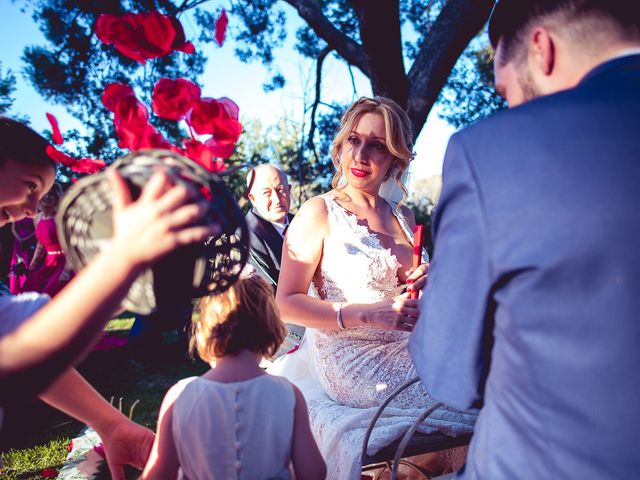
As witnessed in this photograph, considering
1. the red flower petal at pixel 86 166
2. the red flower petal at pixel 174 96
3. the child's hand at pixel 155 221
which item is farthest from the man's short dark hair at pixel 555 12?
the red flower petal at pixel 86 166

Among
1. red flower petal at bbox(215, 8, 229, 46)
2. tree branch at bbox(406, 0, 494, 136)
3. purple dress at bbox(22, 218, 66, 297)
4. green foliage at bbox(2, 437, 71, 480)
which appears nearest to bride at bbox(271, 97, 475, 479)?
red flower petal at bbox(215, 8, 229, 46)

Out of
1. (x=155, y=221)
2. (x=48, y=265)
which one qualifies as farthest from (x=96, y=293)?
(x=48, y=265)

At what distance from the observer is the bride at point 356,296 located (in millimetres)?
2033

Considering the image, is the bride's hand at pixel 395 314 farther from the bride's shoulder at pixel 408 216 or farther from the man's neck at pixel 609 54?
the man's neck at pixel 609 54

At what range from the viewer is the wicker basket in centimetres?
87

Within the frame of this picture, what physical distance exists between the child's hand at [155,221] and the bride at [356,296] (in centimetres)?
141

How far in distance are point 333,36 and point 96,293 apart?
233 inches

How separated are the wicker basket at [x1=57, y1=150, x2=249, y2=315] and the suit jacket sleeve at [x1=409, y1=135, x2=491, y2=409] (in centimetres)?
48

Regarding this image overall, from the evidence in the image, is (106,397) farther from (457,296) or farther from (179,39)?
(457,296)

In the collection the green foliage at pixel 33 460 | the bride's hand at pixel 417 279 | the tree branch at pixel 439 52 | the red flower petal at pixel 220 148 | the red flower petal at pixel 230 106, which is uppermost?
the tree branch at pixel 439 52

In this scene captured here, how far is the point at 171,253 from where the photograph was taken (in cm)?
105

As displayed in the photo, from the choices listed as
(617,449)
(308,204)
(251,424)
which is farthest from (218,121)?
(308,204)

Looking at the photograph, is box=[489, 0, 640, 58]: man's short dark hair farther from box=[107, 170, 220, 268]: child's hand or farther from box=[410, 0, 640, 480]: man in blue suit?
box=[107, 170, 220, 268]: child's hand

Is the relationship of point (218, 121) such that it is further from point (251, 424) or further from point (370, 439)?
point (370, 439)
